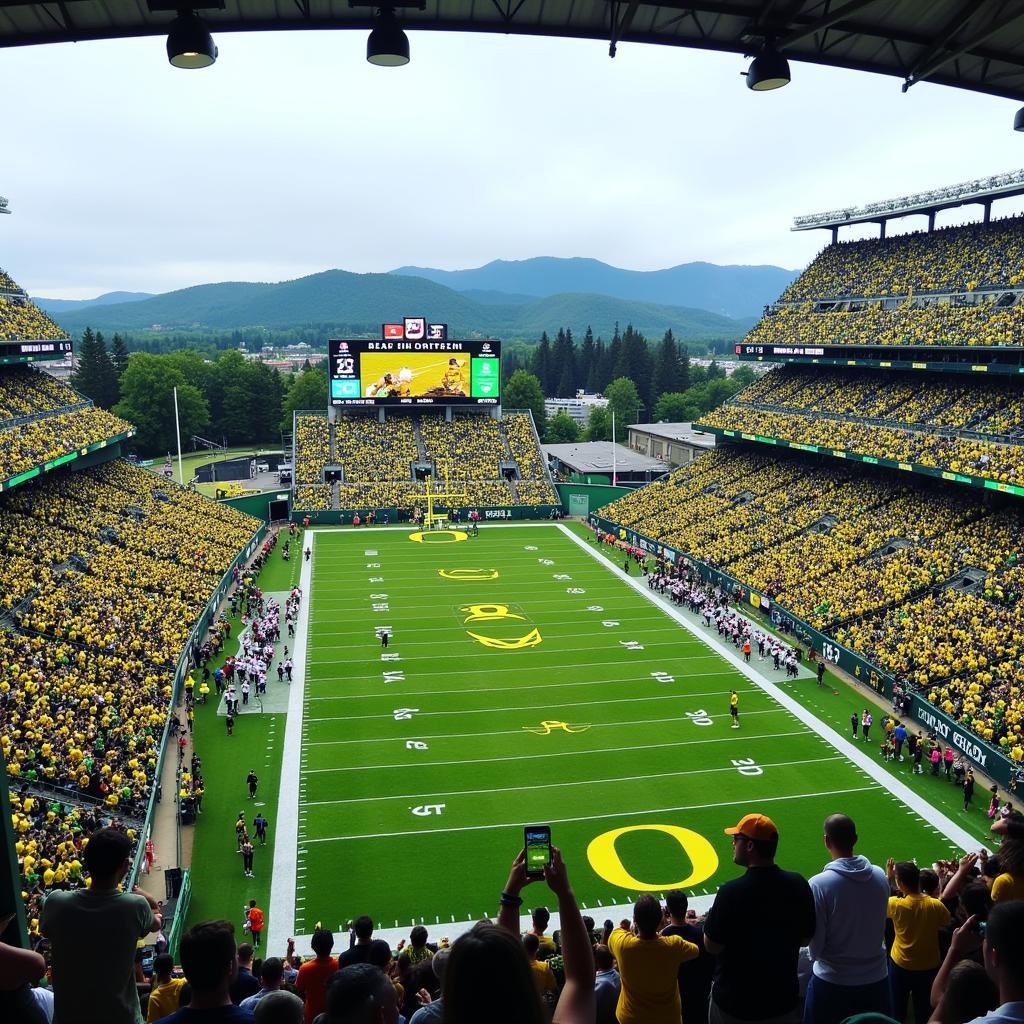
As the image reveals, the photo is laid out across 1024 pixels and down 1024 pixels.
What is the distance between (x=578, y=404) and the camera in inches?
5177

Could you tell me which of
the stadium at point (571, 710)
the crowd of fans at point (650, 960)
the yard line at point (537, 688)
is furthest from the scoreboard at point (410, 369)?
the crowd of fans at point (650, 960)

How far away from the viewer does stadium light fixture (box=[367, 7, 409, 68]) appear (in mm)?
6930

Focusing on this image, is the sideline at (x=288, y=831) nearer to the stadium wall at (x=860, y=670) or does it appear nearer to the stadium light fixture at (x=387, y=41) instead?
the stadium light fixture at (x=387, y=41)

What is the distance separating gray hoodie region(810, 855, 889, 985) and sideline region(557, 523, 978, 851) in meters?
15.0

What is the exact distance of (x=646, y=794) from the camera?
20281 millimetres

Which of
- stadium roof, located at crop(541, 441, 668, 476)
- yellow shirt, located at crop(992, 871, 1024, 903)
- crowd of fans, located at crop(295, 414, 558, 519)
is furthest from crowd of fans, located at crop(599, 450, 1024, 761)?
yellow shirt, located at crop(992, 871, 1024, 903)

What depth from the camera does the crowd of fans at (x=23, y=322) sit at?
36.2 metres

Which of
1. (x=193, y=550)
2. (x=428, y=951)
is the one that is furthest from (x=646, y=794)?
(x=193, y=550)

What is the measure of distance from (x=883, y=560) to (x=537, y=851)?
105 feet

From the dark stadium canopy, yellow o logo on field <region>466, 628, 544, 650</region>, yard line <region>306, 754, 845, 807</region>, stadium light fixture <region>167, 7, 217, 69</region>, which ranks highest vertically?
the dark stadium canopy

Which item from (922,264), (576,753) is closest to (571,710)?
(576,753)

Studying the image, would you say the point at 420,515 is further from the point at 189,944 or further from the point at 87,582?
the point at 189,944

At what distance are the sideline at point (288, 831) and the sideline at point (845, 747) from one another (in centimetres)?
1300

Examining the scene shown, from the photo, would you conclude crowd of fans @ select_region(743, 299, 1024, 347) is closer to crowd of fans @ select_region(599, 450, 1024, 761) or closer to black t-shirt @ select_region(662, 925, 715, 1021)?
crowd of fans @ select_region(599, 450, 1024, 761)
